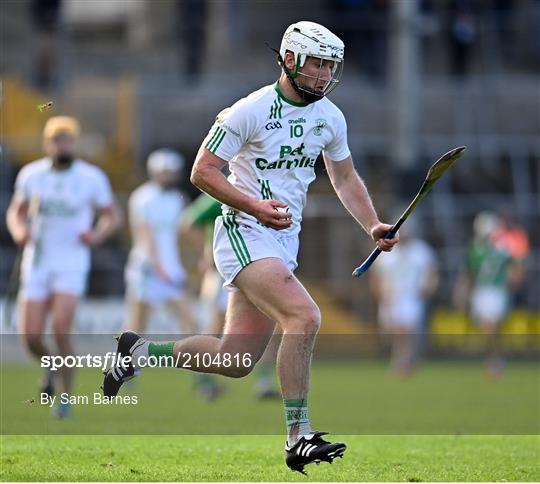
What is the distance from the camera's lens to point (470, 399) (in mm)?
16219

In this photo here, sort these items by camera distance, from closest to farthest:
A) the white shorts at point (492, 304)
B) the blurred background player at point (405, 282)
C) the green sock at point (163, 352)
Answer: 1. the green sock at point (163, 352)
2. the blurred background player at point (405, 282)
3. the white shorts at point (492, 304)

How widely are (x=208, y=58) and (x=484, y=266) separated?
12.5m

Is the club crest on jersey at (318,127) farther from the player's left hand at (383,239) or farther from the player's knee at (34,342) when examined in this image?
the player's knee at (34,342)

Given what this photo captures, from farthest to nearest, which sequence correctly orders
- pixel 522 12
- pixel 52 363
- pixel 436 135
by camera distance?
pixel 522 12, pixel 436 135, pixel 52 363

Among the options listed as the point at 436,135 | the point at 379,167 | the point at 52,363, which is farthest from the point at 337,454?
the point at 436,135

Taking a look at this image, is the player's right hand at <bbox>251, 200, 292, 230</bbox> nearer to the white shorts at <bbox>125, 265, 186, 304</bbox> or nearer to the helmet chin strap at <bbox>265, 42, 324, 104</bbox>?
the helmet chin strap at <bbox>265, 42, 324, 104</bbox>

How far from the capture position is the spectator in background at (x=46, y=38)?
3209 centimetres

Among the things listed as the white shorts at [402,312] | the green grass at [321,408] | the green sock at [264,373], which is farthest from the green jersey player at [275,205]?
the white shorts at [402,312]

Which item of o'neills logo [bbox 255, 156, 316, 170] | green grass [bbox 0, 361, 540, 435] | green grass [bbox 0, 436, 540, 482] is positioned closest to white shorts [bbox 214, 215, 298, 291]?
o'neills logo [bbox 255, 156, 316, 170]

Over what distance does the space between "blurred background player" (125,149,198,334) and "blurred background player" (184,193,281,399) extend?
0.53 m

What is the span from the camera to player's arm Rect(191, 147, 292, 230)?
8.25 metres

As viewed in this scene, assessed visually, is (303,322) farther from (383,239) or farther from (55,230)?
(55,230)

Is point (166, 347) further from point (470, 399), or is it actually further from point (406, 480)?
point (470, 399)

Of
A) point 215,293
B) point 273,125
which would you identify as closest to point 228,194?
point 273,125
